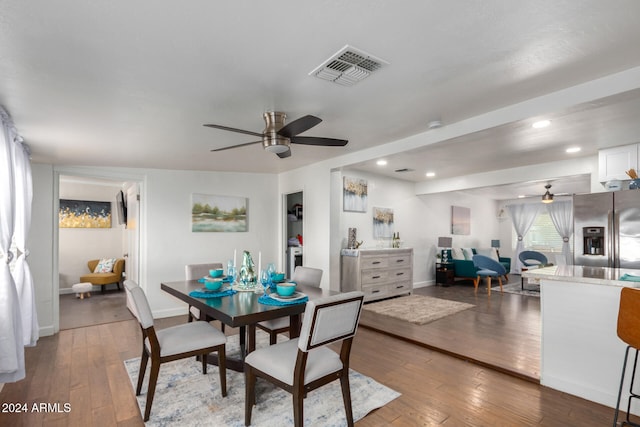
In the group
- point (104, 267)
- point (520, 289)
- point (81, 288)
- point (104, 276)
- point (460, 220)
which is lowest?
point (520, 289)

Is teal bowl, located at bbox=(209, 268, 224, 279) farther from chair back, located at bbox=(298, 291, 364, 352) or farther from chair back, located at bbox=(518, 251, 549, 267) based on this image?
chair back, located at bbox=(518, 251, 549, 267)

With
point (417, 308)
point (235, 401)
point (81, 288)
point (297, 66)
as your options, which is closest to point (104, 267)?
point (81, 288)

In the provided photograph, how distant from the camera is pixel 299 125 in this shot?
240 centimetres

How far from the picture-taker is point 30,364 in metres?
3.15

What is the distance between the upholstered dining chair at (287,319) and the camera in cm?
304

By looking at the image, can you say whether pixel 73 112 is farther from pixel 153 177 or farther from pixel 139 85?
pixel 153 177

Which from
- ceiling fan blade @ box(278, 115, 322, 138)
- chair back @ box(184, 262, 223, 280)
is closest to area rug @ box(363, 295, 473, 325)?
chair back @ box(184, 262, 223, 280)

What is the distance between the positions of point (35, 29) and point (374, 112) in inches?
89.2

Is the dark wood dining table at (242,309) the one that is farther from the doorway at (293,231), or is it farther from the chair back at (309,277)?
the doorway at (293,231)

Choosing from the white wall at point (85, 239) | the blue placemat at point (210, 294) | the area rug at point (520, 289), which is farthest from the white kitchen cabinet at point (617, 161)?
the white wall at point (85, 239)

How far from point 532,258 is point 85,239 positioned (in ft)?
34.1

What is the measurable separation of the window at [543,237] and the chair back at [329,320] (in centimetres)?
945

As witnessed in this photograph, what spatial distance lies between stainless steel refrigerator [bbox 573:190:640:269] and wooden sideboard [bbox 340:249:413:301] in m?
2.75

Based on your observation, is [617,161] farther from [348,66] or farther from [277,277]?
[277,277]
